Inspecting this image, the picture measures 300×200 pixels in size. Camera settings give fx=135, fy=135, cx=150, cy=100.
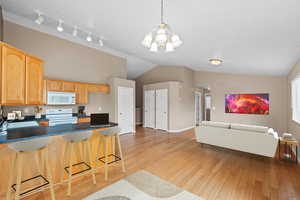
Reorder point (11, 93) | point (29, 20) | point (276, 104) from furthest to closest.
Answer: point (276, 104), point (29, 20), point (11, 93)

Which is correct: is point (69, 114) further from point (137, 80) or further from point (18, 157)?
point (137, 80)

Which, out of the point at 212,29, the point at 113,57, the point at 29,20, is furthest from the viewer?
the point at 113,57

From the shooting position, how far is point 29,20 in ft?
11.5

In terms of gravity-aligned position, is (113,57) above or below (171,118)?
above

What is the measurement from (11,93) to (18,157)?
1309mm

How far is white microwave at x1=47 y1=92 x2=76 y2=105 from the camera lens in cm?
368

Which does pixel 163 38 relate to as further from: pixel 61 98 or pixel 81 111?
pixel 81 111

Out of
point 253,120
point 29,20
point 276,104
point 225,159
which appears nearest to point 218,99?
point 253,120

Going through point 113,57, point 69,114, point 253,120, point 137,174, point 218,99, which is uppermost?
point 113,57

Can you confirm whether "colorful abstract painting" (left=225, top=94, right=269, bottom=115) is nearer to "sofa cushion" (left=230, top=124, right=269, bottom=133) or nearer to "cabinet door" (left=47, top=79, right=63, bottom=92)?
"sofa cushion" (left=230, top=124, right=269, bottom=133)

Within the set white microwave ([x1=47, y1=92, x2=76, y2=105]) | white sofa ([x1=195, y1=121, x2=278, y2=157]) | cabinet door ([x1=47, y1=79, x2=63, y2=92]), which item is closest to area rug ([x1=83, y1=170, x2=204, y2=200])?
white sofa ([x1=195, y1=121, x2=278, y2=157])

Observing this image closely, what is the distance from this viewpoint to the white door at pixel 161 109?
625 cm

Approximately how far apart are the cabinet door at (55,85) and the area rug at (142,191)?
308 cm

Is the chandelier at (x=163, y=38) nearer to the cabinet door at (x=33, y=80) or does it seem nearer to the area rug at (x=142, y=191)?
the area rug at (x=142, y=191)
